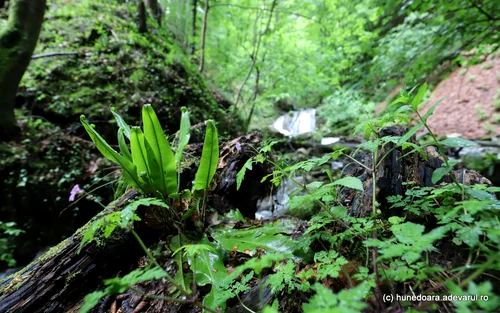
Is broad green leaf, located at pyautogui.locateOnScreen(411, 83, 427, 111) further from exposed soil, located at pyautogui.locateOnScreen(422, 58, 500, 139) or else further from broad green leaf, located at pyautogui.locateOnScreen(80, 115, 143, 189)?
exposed soil, located at pyautogui.locateOnScreen(422, 58, 500, 139)

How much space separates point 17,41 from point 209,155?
142 inches

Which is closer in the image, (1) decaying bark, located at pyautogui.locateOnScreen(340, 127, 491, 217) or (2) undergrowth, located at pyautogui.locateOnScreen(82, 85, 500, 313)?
(2) undergrowth, located at pyautogui.locateOnScreen(82, 85, 500, 313)

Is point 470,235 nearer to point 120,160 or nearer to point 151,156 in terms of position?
point 151,156

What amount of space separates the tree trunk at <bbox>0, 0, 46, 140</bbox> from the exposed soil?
9244mm

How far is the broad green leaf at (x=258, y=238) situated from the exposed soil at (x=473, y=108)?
7499 millimetres

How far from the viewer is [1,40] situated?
3.02 m

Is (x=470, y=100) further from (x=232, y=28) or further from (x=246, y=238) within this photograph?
(x=246, y=238)

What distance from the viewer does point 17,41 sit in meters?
3.10

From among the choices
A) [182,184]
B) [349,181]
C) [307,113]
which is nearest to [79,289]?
[182,184]

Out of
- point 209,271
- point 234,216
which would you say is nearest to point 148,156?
point 209,271

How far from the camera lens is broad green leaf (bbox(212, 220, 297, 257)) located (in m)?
1.48

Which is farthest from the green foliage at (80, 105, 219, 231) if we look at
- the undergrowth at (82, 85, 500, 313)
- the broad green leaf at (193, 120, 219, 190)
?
the undergrowth at (82, 85, 500, 313)

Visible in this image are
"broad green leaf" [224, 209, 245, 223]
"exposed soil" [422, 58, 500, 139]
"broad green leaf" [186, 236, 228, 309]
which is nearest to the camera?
"broad green leaf" [186, 236, 228, 309]

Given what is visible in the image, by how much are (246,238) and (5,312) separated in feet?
4.39
